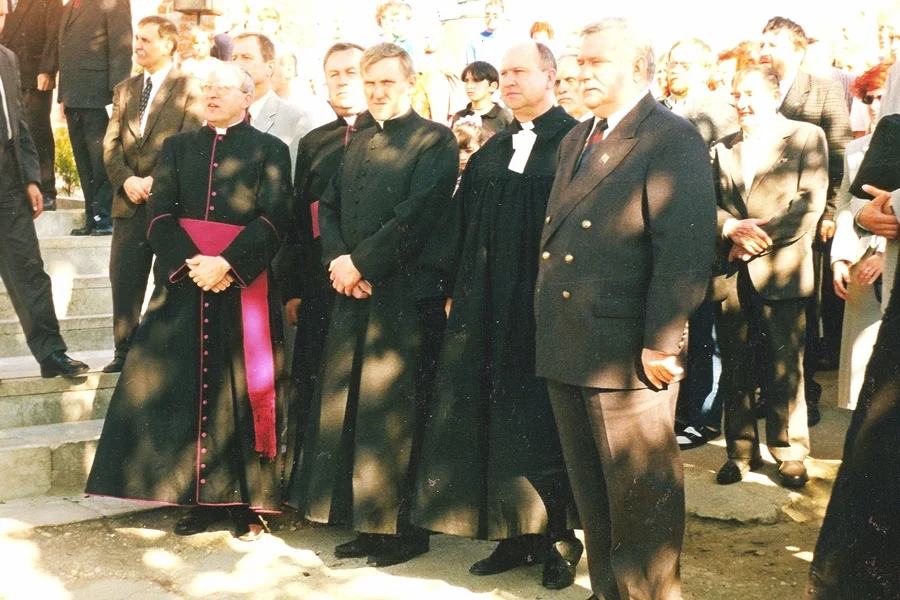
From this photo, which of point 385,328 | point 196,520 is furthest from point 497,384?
point 196,520

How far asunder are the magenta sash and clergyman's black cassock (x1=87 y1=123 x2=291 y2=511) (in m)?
0.04

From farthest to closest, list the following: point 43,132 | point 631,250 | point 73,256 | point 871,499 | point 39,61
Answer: point 39,61 < point 43,132 < point 73,256 < point 631,250 < point 871,499

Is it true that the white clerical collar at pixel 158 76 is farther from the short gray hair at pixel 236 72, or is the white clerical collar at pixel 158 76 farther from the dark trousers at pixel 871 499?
the dark trousers at pixel 871 499

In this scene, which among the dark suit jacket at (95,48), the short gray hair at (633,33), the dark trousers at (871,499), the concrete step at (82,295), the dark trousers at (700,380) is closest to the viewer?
the dark trousers at (871,499)

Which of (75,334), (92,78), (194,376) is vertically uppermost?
(92,78)

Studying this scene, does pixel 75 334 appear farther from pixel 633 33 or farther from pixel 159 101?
pixel 633 33

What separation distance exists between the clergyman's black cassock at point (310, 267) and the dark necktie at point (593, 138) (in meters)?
1.80

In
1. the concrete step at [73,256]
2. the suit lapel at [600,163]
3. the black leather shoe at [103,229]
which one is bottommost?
the concrete step at [73,256]

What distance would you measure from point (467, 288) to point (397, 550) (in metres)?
1.26

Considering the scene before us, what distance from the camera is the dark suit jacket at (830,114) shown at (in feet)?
23.0

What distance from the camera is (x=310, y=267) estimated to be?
19.9 ft

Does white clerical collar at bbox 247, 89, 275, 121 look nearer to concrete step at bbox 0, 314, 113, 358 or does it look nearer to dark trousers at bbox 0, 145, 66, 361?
dark trousers at bbox 0, 145, 66, 361

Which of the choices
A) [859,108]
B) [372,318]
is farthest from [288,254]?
[859,108]

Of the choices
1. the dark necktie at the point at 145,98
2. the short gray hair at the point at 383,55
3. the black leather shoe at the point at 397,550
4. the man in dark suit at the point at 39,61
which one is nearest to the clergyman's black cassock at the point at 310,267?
the short gray hair at the point at 383,55
